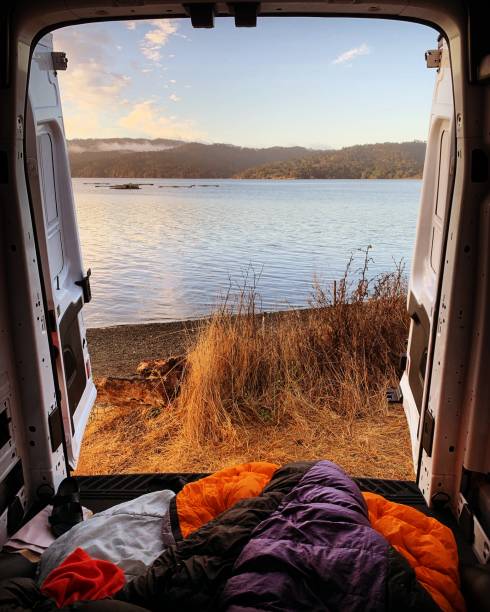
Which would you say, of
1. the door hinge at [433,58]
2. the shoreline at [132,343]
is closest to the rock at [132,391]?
the shoreline at [132,343]

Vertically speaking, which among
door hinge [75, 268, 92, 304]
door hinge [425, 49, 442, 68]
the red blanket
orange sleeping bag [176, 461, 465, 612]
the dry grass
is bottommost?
the dry grass

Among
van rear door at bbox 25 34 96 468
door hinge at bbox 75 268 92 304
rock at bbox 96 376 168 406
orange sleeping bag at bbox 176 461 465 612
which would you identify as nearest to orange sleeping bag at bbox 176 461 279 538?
orange sleeping bag at bbox 176 461 465 612

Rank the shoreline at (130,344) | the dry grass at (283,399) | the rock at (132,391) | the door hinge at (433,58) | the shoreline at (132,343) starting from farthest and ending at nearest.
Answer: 1. the shoreline at (130,344)
2. the shoreline at (132,343)
3. the rock at (132,391)
4. the dry grass at (283,399)
5. the door hinge at (433,58)

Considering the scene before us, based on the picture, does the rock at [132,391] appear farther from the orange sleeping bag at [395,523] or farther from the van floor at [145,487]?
the orange sleeping bag at [395,523]

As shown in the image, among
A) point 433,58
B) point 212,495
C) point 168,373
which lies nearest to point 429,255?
point 433,58

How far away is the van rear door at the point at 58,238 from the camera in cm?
275

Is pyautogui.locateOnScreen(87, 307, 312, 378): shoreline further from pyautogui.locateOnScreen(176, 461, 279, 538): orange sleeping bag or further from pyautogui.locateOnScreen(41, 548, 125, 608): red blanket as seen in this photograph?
pyautogui.locateOnScreen(41, 548, 125, 608): red blanket

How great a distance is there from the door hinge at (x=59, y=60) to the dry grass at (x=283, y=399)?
2.86 m

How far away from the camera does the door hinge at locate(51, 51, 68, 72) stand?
3.07 m

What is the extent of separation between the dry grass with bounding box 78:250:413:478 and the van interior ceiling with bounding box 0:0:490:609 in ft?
4.53

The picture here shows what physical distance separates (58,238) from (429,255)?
7.59 feet

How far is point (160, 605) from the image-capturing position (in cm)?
184

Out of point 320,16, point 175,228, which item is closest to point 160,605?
point 320,16

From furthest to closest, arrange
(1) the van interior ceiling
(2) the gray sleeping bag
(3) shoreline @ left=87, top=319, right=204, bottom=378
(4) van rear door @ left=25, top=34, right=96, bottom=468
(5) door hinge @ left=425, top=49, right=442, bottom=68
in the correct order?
(3) shoreline @ left=87, top=319, right=204, bottom=378
(5) door hinge @ left=425, top=49, right=442, bottom=68
(4) van rear door @ left=25, top=34, right=96, bottom=468
(1) the van interior ceiling
(2) the gray sleeping bag
